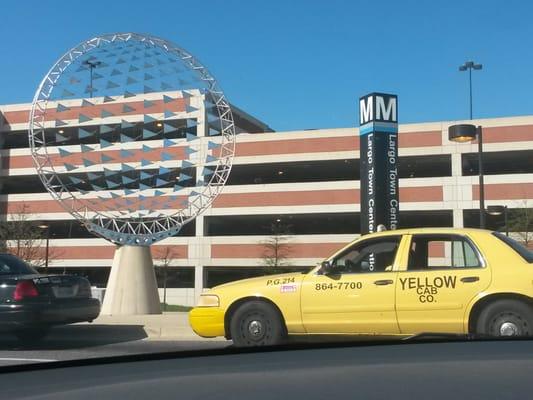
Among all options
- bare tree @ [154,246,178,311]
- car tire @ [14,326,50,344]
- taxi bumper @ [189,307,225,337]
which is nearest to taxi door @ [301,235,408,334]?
taxi bumper @ [189,307,225,337]

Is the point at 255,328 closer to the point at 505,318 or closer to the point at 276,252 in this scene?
the point at 505,318

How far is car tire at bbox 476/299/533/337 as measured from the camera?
25.7 ft

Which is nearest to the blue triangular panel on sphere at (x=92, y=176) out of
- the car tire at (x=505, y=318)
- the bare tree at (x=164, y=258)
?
the car tire at (x=505, y=318)

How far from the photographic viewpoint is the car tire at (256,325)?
348 inches

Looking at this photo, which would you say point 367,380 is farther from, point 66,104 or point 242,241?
point 242,241

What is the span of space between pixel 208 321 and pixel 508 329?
150 inches

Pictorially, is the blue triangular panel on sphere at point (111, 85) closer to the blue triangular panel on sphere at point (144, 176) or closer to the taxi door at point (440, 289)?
the blue triangular panel on sphere at point (144, 176)

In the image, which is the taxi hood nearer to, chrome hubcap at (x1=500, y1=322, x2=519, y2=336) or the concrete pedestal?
chrome hubcap at (x1=500, y1=322, x2=519, y2=336)

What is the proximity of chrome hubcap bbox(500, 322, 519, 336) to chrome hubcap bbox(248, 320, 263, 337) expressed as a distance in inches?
117

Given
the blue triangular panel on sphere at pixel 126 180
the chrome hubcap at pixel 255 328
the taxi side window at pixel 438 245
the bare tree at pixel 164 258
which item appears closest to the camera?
the taxi side window at pixel 438 245

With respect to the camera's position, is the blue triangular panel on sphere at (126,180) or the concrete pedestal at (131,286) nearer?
the concrete pedestal at (131,286)

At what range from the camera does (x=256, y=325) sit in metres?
8.95

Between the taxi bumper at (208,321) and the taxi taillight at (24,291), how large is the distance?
2.64 m

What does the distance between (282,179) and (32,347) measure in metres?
42.9
